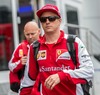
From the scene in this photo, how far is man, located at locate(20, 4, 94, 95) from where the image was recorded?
3043 mm

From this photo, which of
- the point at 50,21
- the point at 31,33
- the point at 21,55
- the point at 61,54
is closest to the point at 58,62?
the point at 61,54

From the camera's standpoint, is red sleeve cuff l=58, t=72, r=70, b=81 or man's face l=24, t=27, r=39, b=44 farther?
man's face l=24, t=27, r=39, b=44

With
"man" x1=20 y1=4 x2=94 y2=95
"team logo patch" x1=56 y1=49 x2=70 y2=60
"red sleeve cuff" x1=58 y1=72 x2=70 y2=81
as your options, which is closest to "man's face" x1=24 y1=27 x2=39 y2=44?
"man" x1=20 y1=4 x2=94 y2=95

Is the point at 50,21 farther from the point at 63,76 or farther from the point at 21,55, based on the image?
the point at 21,55

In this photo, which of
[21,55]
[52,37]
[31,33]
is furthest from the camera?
[21,55]

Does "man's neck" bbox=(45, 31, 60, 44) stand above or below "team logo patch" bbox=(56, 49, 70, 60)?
above

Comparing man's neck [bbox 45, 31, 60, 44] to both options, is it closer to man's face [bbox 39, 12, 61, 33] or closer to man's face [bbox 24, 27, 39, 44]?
man's face [bbox 39, 12, 61, 33]

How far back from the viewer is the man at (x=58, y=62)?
3.04m

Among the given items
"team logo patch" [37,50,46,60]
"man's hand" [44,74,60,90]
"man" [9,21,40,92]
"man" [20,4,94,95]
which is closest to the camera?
"man's hand" [44,74,60,90]

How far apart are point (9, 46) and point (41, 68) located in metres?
5.70

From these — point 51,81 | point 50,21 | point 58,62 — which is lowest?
point 51,81

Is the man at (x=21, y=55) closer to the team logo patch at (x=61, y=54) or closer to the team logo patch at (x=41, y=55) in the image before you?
the team logo patch at (x=41, y=55)

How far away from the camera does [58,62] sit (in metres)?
3.12

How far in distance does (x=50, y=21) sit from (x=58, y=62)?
1.09 ft
